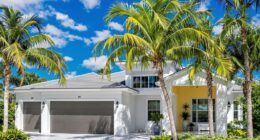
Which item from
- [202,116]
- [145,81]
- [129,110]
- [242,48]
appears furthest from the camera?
[202,116]

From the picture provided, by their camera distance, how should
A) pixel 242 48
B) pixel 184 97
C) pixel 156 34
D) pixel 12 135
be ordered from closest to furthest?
pixel 156 34 < pixel 242 48 < pixel 12 135 < pixel 184 97

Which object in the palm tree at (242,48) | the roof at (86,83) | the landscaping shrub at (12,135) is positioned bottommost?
the landscaping shrub at (12,135)

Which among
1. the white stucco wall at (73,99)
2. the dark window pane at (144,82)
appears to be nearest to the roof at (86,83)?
the white stucco wall at (73,99)

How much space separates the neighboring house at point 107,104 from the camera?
992 inches

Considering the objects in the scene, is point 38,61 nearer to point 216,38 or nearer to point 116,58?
point 116,58

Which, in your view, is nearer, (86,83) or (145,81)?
(86,83)

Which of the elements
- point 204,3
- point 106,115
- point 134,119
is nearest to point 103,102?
point 106,115

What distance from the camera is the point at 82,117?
26.2 meters

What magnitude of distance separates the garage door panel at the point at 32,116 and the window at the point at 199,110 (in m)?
11.5

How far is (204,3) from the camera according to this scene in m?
18.1

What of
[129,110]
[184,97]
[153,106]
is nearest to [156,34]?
[129,110]

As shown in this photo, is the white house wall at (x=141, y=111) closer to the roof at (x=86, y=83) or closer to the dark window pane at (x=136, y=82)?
the dark window pane at (x=136, y=82)

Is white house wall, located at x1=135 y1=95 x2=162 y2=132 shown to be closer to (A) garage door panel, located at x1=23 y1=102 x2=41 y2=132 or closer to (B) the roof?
(B) the roof

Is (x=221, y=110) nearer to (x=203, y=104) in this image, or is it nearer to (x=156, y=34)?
(x=203, y=104)
